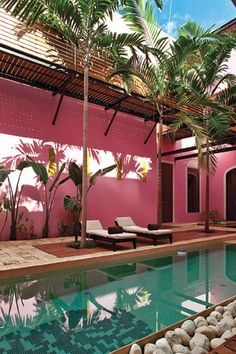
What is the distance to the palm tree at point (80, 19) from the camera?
19.3 ft

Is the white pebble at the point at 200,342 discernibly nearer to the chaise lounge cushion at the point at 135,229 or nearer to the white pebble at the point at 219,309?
the white pebble at the point at 219,309

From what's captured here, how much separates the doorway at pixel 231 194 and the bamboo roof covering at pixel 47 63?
9.09m

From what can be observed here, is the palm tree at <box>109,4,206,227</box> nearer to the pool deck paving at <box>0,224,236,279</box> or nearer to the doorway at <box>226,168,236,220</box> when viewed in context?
the pool deck paving at <box>0,224,236,279</box>

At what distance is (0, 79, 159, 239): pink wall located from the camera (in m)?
8.27

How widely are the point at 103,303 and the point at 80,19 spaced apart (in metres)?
6.13

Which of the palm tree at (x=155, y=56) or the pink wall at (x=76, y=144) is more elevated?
the palm tree at (x=155, y=56)

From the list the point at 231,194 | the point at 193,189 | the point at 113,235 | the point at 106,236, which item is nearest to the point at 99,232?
the point at 106,236

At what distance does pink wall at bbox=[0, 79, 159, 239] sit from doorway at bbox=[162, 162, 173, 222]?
227cm

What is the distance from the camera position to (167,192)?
14.3m

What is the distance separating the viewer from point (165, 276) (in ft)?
17.3

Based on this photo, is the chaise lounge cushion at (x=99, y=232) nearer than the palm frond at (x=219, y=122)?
Yes

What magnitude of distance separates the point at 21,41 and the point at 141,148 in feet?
20.2

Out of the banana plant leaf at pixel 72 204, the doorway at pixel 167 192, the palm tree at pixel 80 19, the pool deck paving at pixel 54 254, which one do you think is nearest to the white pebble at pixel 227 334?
the pool deck paving at pixel 54 254

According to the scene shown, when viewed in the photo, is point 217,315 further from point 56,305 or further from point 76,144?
point 76,144
